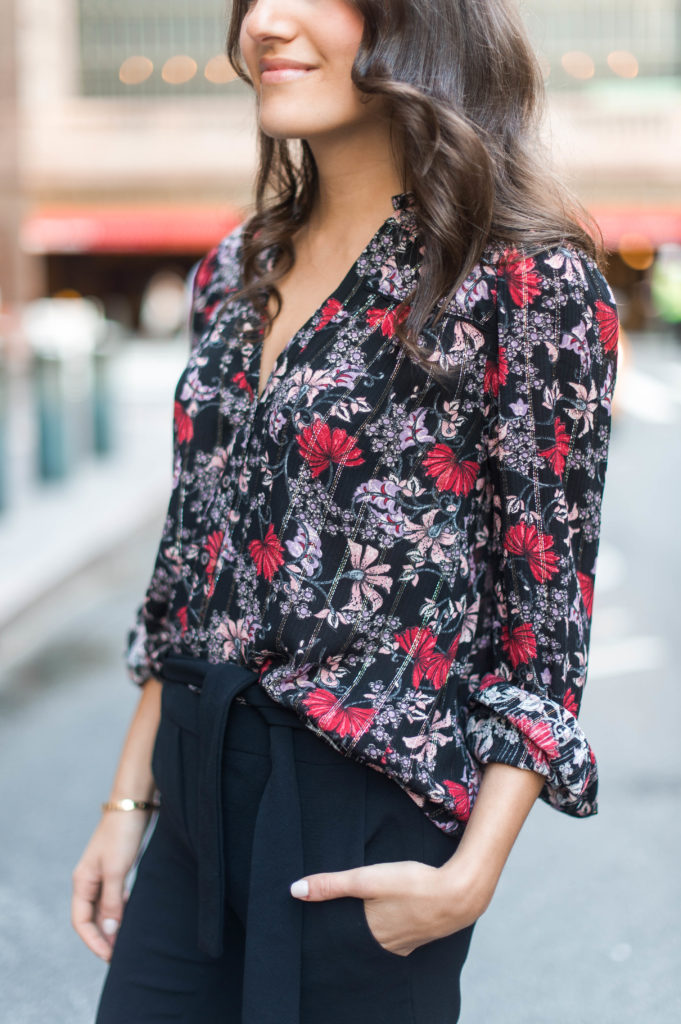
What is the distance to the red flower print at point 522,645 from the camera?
142cm

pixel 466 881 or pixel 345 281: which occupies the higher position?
pixel 345 281

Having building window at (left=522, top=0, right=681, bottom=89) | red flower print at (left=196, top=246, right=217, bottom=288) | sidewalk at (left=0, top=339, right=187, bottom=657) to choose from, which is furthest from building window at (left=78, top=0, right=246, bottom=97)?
red flower print at (left=196, top=246, right=217, bottom=288)

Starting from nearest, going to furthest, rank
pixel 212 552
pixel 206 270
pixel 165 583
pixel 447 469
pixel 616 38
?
pixel 447 469 → pixel 212 552 → pixel 165 583 → pixel 206 270 → pixel 616 38

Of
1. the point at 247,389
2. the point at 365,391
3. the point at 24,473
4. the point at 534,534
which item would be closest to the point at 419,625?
the point at 534,534

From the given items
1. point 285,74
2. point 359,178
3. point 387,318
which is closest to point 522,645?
point 387,318

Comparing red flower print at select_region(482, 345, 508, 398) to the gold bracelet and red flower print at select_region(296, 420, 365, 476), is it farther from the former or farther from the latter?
the gold bracelet

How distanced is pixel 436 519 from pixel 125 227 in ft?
131

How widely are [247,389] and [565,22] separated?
45.4 meters

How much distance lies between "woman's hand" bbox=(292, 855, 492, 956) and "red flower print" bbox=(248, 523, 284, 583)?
37cm

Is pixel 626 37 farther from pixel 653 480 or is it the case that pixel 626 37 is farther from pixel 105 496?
pixel 105 496

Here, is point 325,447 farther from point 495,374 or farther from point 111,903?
A: point 111,903

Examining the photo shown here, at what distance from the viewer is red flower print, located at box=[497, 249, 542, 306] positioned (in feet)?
4.50

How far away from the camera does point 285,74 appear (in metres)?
1.47

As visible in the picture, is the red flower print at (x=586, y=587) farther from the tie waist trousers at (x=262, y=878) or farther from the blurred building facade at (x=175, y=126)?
the blurred building facade at (x=175, y=126)
